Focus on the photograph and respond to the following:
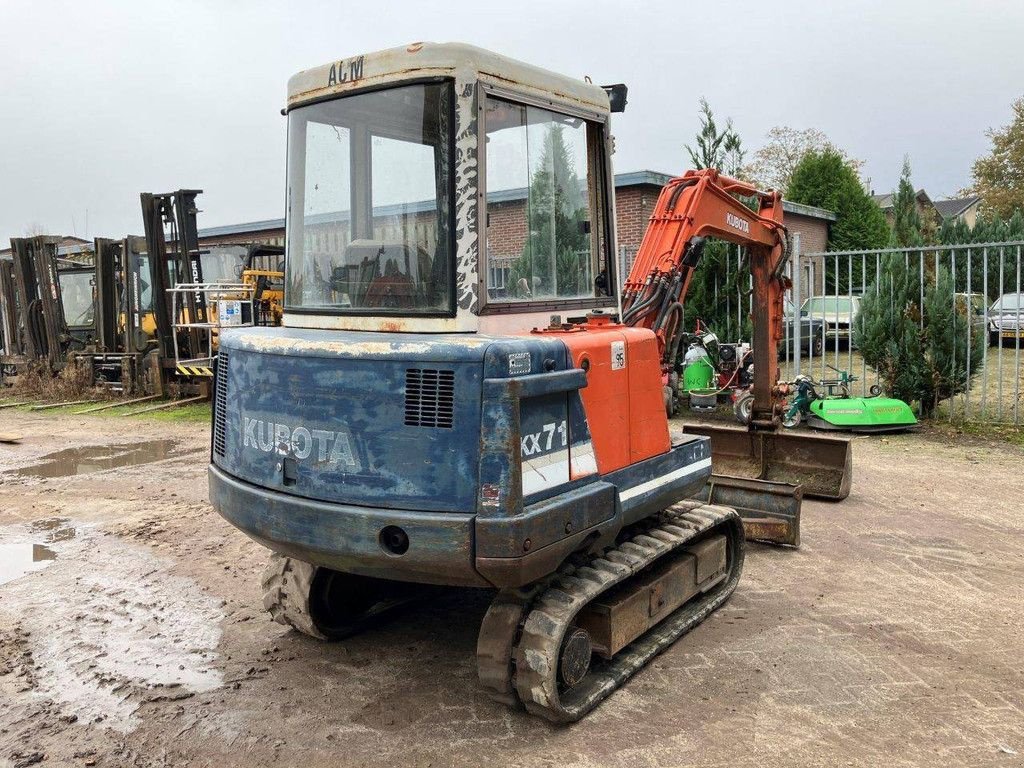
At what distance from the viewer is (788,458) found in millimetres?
8078

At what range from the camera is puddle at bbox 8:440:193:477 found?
10.1m

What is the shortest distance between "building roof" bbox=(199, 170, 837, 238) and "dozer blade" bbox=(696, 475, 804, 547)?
3175mm

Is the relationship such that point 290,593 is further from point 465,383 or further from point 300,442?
point 465,383

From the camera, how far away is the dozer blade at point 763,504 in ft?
21.2

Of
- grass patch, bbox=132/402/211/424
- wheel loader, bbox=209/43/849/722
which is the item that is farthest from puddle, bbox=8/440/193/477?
wheel loader, bbox=209/43/849/722

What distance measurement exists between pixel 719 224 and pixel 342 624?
389 cm

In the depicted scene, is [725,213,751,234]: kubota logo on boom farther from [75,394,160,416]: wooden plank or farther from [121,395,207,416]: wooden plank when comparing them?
[75,394,160,416]: wooden plank

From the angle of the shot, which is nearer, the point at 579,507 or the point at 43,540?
the point at 579,507

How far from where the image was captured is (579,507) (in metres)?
3.90

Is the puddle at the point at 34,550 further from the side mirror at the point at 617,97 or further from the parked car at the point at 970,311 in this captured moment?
the parked car at the point at 970,311

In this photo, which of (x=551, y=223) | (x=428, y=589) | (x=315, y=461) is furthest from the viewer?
(x=428, y=589)

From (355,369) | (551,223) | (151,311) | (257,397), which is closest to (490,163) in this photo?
(551,223)

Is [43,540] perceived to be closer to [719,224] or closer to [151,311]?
[719,224]

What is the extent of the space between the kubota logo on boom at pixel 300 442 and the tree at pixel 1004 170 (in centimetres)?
4614
